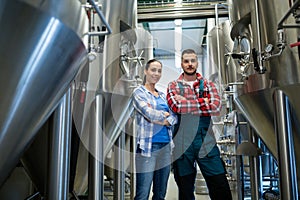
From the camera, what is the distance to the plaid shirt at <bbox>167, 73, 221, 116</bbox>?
4.88ft

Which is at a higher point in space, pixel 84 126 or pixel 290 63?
pixel 290 63

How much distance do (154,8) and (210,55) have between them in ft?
2.61

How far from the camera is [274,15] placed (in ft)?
3.50

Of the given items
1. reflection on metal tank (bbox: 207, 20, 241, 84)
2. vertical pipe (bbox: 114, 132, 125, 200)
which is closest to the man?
vertical pipe (bbox: 114, 132, 125, 200)

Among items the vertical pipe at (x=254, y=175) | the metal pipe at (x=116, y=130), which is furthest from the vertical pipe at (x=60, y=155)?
the vertical pipe at (x=254, y=175)

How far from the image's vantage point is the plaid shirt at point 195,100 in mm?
1488

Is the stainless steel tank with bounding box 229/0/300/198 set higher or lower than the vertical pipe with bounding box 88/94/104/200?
higher

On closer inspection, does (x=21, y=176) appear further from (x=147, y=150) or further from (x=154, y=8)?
(x=154, y=8)

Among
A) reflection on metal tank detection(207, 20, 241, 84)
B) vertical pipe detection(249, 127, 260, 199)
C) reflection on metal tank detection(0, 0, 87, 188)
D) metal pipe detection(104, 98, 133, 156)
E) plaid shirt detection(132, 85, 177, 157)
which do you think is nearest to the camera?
reflection on metal tank detection(0, 0, 87, 188)

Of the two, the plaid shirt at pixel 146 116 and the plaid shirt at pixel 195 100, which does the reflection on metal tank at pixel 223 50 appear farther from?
the plaid shirt at pixel 146 116

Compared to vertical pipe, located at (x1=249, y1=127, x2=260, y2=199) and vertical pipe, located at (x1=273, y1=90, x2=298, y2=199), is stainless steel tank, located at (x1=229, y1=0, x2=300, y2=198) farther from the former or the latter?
vertical pipe, located at (x1=249, y1=127, x2=260, y2=199)

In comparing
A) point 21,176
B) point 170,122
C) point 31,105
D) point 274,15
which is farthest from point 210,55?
point 31,105

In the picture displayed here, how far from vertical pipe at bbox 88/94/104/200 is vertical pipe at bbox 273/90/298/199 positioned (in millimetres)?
696

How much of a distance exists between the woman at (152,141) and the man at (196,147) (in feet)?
0.26
